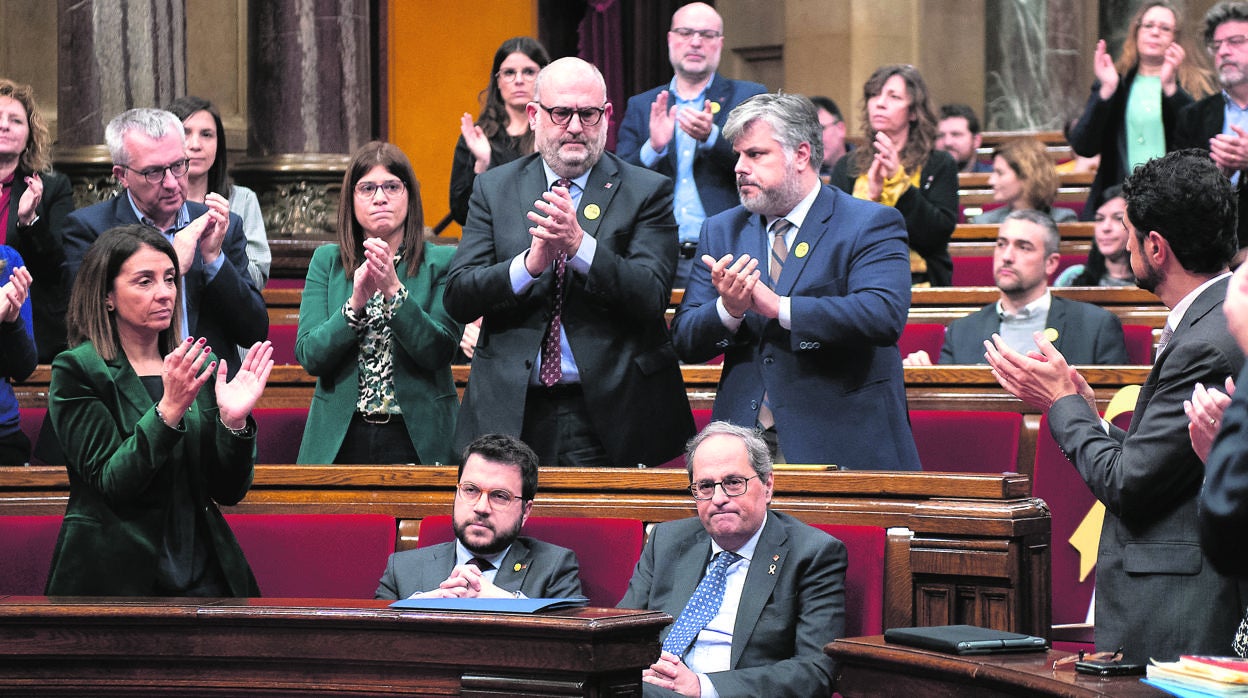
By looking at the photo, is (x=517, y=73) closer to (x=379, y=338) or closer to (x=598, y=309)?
(x=379, y=338)

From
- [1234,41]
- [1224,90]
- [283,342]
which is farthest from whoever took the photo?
[1224,90]

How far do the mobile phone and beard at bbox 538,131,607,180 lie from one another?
170cm

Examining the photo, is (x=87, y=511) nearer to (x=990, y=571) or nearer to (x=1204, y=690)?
(x=990, y=571)

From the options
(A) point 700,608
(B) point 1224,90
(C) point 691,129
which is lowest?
(A) point 700,608

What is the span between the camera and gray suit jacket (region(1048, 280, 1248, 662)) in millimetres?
2396

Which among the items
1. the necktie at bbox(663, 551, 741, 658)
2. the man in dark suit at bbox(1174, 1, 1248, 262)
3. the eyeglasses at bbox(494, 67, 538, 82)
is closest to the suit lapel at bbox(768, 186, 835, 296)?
the necktie at bbox(663, 551, 741, 658)

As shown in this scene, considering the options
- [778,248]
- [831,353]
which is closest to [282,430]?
[778,248]

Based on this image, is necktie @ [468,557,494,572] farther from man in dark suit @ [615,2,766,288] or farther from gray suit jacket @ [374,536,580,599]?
man in dark suit @ [615,2,766,288]

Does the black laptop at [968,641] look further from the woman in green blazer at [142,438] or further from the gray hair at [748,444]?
the woman in green blazer at [142,438]

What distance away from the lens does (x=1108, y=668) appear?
2.13 meters

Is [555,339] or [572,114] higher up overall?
[572,114]

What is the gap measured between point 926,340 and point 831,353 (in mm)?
1801

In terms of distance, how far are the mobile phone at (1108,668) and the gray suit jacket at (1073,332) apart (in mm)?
2485

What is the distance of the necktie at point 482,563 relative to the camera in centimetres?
320
